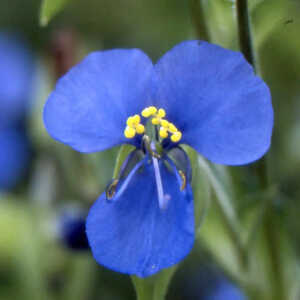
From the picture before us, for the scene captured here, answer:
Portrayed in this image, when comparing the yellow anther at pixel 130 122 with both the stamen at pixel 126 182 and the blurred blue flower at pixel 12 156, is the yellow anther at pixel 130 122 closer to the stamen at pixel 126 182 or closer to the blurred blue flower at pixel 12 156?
the stamen at pixel 126 182

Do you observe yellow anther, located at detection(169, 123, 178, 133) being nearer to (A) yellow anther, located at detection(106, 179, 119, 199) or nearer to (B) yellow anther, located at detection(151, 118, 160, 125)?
(B) yellow anther, located at detection(151, 118, 160, 125)

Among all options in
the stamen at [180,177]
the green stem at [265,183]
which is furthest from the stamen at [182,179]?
the green stem at [265,183]

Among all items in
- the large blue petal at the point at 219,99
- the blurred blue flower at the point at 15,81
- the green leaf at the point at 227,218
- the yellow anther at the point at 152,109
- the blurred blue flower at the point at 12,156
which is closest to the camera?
the large blue petal at the point at 219,99

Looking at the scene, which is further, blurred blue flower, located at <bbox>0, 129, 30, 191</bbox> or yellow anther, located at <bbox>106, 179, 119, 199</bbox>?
blurred blue flower, located at <bbox>0, 129, 30, 191</bbox>

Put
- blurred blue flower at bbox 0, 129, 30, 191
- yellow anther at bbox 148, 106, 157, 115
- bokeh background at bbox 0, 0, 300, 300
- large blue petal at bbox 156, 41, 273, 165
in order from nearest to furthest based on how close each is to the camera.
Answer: large blue petal at bbox 156, 41, 273, 165 → yellow anther at bbox 148, 106, 157, 115 → bokeh background at bbox 0, 0, 300, 300 → blurred blue flower at bbox 0, 129, 30, 191

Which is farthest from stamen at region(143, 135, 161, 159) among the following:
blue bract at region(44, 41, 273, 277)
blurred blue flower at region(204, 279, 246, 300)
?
blurred blue flower at region(204, 279, 246, 300)

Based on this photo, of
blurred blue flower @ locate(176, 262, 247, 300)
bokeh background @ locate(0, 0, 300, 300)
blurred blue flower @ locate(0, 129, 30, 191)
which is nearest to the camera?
bokeh background @ locate(0, 0, 300, 300)

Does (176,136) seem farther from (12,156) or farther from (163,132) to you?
(12,156)

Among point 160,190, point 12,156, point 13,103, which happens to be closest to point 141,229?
point 160,190
